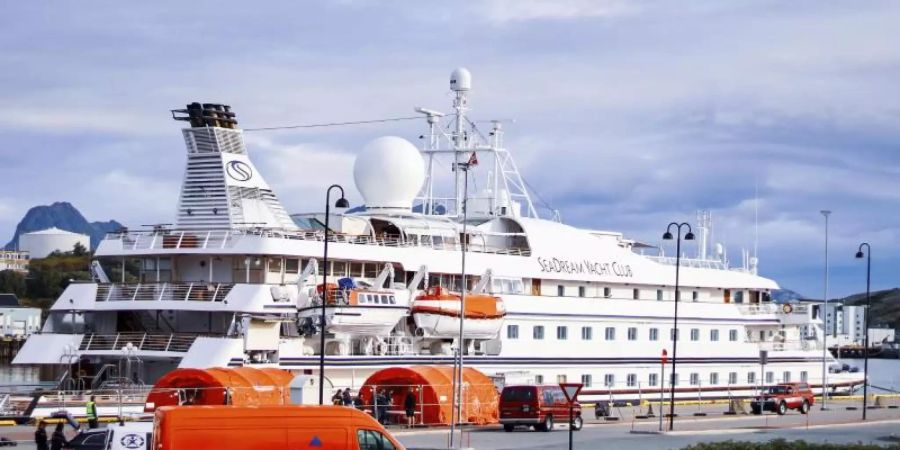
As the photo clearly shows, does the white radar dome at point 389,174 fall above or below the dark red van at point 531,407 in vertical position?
above

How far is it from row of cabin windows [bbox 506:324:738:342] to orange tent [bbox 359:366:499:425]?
922 cm

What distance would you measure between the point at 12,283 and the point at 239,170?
113m

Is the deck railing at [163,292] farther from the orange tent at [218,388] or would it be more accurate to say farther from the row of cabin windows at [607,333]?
the row of cabin windows at [607,333]

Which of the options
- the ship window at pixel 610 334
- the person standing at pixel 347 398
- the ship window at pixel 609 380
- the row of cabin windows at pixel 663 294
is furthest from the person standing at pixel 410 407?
the ship window at pixel 610 334

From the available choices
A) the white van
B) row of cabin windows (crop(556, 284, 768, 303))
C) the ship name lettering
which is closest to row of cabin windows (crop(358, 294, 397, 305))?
the ship name lettering

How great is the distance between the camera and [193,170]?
54219 millimetres

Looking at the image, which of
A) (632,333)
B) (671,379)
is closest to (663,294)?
(632,333)

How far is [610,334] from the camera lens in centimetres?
6391

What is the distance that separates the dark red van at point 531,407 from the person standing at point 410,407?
9.98ft

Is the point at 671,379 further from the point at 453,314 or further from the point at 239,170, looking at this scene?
the point at 239,170

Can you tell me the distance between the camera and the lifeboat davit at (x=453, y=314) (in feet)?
177

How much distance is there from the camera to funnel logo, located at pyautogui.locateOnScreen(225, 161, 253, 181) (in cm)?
5362

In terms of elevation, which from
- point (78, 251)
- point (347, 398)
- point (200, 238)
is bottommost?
point (347, 398)

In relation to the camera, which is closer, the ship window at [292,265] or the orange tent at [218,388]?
the orange tent at [218,388]
